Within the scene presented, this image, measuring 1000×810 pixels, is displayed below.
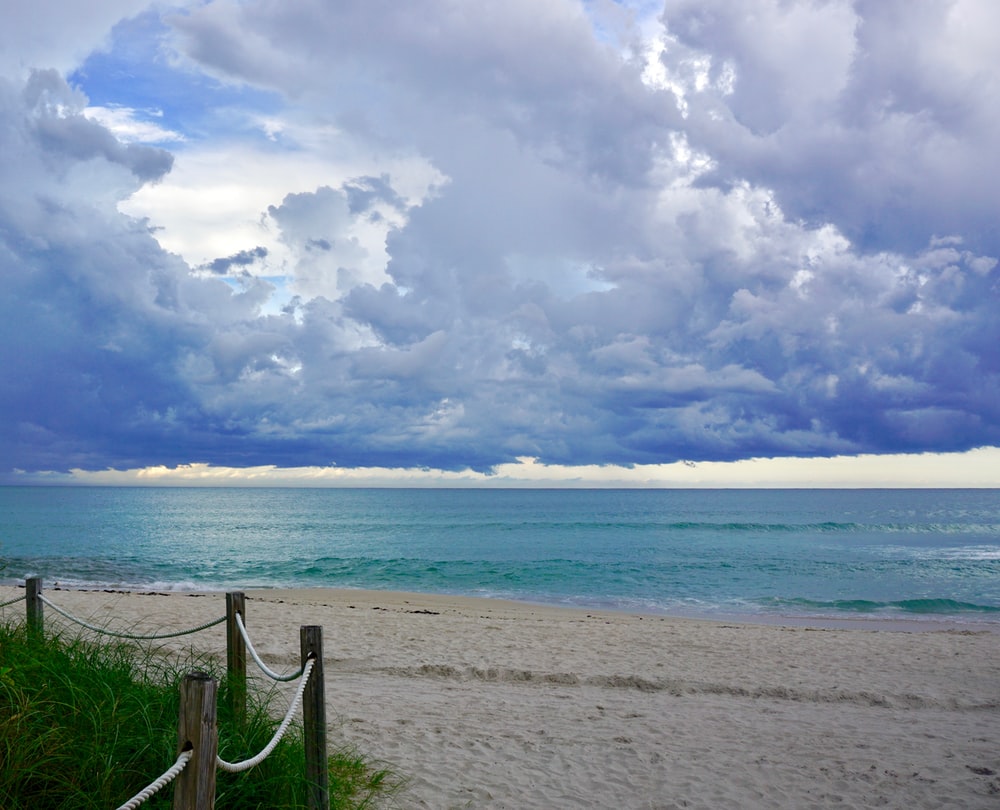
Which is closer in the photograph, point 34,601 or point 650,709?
point 34,601

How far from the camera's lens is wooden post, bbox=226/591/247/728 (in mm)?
5379

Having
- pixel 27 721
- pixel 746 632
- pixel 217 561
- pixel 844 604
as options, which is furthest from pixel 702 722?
pixel 217 561

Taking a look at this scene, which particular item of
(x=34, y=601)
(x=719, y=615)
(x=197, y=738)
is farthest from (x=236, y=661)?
(x=719, y=615)

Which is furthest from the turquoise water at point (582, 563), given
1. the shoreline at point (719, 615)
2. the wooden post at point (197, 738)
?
the wooden post at point (197, 738)

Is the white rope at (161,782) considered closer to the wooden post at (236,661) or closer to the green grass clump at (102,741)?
the green grass clump at (102,741)

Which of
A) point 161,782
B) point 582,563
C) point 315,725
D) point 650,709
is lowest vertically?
point 582,563

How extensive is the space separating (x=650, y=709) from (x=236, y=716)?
550cm

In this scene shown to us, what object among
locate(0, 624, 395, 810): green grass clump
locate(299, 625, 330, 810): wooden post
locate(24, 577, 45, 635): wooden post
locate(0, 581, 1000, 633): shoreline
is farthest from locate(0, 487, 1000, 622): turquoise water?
locate(299, 625, 330, 810): wooden post

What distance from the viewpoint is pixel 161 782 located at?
97.9 inches

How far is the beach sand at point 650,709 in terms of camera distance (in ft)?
21.1

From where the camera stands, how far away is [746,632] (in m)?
16.3

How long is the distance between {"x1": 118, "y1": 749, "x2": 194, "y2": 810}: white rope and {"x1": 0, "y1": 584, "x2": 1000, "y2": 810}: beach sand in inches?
145

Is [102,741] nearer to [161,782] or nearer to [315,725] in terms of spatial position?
[315,725]

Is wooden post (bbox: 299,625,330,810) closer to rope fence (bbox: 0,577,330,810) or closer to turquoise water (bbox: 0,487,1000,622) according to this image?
rope fence (bbox: 0,577,330,810)
